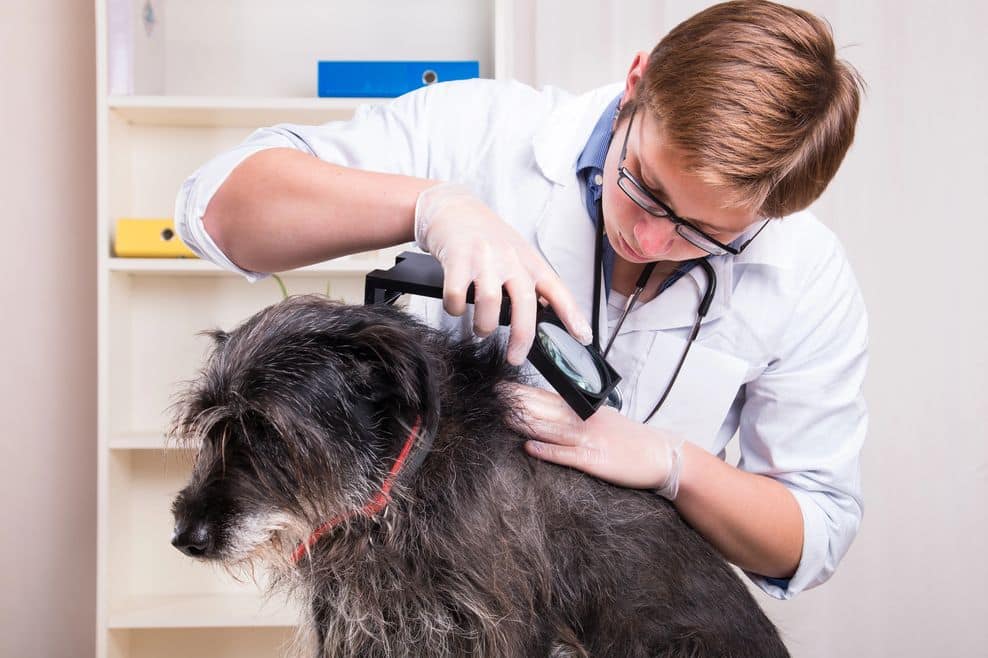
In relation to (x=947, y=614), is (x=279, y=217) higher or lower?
higher

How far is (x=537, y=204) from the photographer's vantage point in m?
1.43

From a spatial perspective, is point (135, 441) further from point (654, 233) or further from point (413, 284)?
point (654, 233)

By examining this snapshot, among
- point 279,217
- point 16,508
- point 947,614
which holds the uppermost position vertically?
point 279,217

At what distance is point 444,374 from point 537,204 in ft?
1.50

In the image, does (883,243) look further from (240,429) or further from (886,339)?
(240,429)

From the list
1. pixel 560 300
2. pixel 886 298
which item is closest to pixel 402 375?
pixel 560 300

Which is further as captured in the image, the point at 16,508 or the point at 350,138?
the point at 16,508

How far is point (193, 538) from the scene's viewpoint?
95 centimetres

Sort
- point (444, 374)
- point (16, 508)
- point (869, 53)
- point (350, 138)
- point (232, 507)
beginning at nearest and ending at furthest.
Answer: point (232, 507) → point (444, 374) → point (350, 138) → point (16, 508) → point (869, 53)

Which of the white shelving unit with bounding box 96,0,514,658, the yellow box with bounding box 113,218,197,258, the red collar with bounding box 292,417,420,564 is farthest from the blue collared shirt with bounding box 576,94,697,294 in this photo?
the yellow box with bounding box 113,218,197,258

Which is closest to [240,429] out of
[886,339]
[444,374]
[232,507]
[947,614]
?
[232,507]

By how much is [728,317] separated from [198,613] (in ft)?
6.54

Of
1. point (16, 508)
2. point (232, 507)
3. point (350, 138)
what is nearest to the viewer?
point (232, 507)

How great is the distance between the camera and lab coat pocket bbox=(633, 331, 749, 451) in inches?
54.7
